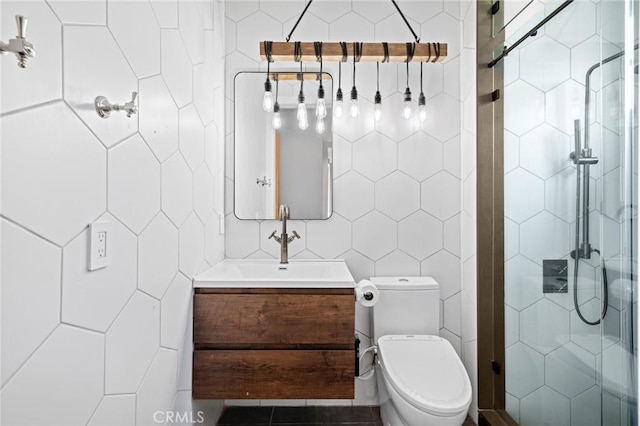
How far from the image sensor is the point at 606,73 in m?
1.12

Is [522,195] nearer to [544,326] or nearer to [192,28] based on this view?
[544,326]

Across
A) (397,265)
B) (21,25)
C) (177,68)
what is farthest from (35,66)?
(397,265)

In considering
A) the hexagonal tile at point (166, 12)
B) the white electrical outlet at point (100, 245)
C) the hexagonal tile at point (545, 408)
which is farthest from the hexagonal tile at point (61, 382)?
the hexagonal tile at point (545, 408)

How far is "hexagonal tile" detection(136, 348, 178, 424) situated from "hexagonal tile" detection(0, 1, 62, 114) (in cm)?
79

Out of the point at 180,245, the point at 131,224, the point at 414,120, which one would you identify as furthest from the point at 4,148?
the point at 414,120

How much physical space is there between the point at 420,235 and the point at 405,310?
428 mm

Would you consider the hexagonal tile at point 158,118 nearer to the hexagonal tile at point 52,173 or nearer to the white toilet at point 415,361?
the hexagonal tile at point 52,173

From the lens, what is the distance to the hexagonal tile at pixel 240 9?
2008mm

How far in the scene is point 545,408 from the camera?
4.72 ft

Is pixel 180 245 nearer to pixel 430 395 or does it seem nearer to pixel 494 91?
pixel 430 395

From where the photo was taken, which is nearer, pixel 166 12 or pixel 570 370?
pixel 166 12

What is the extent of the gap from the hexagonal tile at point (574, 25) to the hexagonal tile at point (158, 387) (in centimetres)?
171

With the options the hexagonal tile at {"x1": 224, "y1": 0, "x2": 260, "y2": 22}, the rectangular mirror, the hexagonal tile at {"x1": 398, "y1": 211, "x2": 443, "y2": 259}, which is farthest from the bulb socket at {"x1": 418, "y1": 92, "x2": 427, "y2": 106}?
the hexagonal tile at {"x1": 224, "y1": 0, "x2": 260, "y2": 22}

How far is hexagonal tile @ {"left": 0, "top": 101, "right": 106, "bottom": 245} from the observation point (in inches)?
23.1
